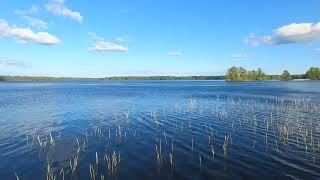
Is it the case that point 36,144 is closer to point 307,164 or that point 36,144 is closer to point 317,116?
point 307,164

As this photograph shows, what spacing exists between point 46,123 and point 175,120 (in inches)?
528

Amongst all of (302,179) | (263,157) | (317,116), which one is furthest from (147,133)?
(317,116)

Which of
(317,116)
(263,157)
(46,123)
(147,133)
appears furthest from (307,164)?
(46,123)

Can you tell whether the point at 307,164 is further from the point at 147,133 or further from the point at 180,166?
the point at 147,133

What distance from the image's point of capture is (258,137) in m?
24.3

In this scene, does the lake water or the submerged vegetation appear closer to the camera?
the lake water

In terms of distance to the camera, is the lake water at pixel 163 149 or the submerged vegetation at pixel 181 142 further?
the submerged vegetation at pixel 181 142

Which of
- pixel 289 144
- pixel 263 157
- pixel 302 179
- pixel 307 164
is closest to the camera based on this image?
pixel 302 179

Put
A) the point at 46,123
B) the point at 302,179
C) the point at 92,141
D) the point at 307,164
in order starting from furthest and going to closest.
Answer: the point at 46,123 < the point at 92,141 < the point at 307,164 < the point at 302,179

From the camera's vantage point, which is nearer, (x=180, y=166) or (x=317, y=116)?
(x=180, y=166)

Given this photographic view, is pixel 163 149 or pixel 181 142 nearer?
pixel 163 149

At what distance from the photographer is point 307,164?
17219 mm

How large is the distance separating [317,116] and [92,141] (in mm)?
24964

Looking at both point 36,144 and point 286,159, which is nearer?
point 286,159
